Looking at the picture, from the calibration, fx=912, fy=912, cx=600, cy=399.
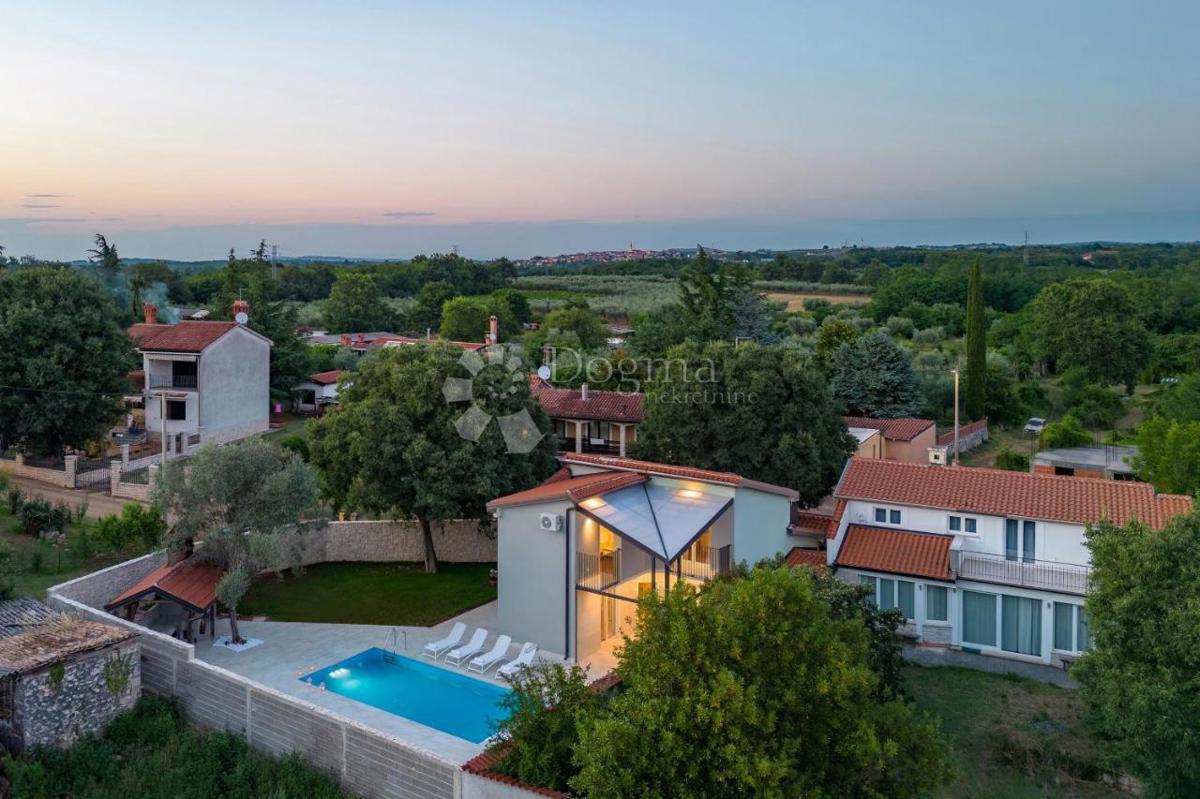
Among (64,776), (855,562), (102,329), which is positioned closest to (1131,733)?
(855,562)

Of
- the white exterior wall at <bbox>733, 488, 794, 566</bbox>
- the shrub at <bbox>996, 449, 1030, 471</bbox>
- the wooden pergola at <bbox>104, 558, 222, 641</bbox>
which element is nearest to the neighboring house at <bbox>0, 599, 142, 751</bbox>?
the wooden pergola at <bbox>104, 558, 222, 641</bbox>

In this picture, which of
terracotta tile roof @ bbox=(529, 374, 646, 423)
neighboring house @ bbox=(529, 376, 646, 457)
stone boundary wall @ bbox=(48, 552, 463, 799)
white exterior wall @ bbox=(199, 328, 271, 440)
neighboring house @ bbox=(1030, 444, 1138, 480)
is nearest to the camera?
stone boundary wall @ bbox=(48, 552, 463, 799)

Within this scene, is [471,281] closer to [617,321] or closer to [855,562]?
[617,321]

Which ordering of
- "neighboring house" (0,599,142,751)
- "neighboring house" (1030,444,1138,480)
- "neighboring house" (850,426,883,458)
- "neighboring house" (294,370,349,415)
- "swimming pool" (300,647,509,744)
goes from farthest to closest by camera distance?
1. "neighboring house" (294,370,349,415)
2. "neighboring house" (1030,444,1138,480)
3. "neighboring house" (850,426,883,458)
4. "swimming pool" (300,647,509,744)
5. "neighboring house" (0,599,142,751)

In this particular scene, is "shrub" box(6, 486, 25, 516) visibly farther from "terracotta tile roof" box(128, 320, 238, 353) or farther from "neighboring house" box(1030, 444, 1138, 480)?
Result: "neighboring house" box(1030, 444, 1138, 480)

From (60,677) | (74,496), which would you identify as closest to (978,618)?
(60,677)

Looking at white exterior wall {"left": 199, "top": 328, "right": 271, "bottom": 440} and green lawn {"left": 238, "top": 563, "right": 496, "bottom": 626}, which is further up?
white exterior wall {"left": 199, "top": 328, "right": 271, "bottom": 440}

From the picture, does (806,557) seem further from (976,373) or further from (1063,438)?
(976,373)
